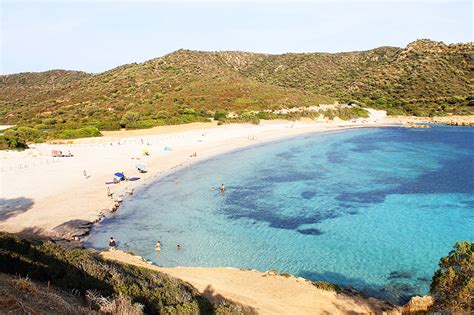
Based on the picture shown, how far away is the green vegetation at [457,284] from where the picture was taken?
11082mm

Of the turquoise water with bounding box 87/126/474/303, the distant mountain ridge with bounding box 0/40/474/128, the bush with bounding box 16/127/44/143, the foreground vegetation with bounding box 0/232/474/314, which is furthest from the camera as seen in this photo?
the distant mountain ridge with bounding box 0/40/474/128

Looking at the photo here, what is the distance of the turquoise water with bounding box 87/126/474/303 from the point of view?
19.4m

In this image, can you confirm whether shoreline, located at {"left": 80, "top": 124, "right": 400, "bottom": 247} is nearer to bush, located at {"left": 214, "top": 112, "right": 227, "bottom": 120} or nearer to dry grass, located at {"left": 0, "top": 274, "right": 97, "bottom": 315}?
dry grass, located at {"left": 0, "top": 274, "right": 97, "bottom": 315}

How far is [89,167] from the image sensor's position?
37.8 meters

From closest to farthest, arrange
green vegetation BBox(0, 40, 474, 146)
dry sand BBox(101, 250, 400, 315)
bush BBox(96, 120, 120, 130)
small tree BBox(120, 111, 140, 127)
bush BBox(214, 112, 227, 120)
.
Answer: dry sand BBox(101, 250, 400, 315) < bush BBox(96, 120, 120, 130) < small tree BBox(120, 111, 140, 127) < bush BBox(214, 112, 227, 120) < green vegetation BBox(0, 40, 474, 146)

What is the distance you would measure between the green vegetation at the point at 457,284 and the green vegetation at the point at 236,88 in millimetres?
54380

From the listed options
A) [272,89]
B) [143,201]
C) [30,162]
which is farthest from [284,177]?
[272,89]

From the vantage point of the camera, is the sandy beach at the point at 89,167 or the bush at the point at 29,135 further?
the bush at the point at 29,135

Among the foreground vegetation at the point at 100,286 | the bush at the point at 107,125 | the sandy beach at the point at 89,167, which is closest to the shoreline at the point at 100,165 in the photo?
the sandy beach at the point at 89,167

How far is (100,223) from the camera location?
25047mm

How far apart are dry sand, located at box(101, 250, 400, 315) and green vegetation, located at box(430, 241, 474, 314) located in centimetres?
215

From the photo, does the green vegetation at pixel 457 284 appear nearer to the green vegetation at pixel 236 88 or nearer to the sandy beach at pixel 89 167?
the sandy beach at pixel 89 167

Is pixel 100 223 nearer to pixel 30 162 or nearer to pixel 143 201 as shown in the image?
pixel 143 201

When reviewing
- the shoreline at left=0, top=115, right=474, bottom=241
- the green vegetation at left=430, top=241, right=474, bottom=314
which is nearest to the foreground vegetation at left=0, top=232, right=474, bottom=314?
the green vegetation at left=430, top=241, right=474, bottom=314
